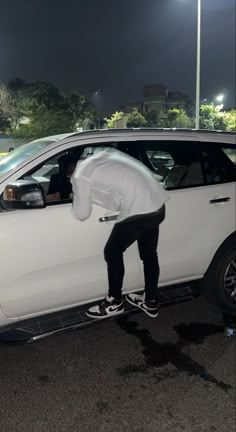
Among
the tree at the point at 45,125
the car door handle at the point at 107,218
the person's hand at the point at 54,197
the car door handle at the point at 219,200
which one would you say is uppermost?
the tree at the point at 45,125

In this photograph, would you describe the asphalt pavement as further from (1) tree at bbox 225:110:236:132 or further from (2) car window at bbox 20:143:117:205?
(1) tree at bbox 225:110:236:132

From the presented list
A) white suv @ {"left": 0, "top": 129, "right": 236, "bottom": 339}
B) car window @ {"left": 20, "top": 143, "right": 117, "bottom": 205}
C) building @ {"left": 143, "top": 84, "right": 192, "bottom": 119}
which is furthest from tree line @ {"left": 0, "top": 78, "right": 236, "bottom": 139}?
building @ {"left": 143, "top": 84, "right": 192, "bottom": 119}

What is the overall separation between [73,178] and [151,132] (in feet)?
3.22

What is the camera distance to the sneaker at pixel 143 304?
11.3 ft

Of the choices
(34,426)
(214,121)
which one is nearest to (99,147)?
(34,426)

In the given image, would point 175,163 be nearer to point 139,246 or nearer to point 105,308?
point 139,246

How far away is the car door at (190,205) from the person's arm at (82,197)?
0.78m

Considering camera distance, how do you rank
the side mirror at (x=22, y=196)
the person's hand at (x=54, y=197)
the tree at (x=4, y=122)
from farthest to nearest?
the tree at (x=4, y=122), the person's hand at (x=54, y=197), the side mirror at (x=22, y=196)

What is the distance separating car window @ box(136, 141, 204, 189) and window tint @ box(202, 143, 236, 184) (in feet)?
0.22

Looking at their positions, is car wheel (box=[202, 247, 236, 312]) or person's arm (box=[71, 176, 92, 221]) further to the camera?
car wheel (box=[202, 247, 236, 312])

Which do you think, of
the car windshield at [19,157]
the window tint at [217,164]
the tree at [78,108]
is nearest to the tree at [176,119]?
the tree at [78,108]

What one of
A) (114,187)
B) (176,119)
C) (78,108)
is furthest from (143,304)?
(176,119)

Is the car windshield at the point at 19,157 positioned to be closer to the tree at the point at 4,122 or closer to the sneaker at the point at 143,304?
the sneaker at the point at 143,304

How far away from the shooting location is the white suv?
288cm
